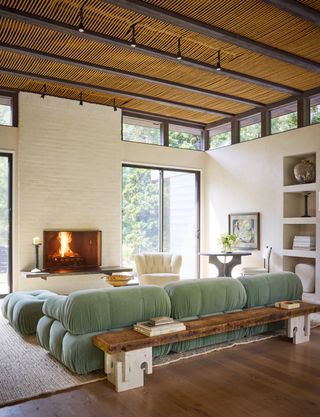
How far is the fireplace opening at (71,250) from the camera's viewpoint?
6895 mm

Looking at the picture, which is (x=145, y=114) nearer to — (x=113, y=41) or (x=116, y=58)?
(x=116, y=58)

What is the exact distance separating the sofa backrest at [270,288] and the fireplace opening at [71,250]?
3.54 meters

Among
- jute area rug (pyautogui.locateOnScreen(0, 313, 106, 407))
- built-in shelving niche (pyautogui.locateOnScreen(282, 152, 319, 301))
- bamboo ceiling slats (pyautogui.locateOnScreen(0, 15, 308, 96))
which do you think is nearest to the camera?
jute area rug (pyautogui.locateOnScreen(0, 313, 106, 407))

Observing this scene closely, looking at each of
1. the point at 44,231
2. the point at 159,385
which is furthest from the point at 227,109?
the point at 159,385

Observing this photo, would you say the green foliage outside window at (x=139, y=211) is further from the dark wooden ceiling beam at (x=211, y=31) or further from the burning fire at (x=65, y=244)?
the dark wooden ceiling beam at (x=211, y=31)

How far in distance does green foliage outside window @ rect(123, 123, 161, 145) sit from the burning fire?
7.47 feet

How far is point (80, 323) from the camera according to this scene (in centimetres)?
313

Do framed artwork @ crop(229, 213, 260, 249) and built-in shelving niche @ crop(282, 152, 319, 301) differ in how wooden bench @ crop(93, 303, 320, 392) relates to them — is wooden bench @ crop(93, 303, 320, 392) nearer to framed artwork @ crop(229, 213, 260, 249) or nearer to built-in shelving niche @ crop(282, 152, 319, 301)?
built-in shelving niche @ crop(282, 152, 319, 301)

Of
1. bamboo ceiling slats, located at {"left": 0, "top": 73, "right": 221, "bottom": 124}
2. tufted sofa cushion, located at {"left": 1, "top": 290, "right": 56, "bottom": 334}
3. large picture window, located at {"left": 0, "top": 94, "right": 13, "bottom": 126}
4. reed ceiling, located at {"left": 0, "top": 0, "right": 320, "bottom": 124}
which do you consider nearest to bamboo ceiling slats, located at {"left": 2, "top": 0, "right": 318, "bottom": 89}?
reed ceiling, located at {"left": 0, "top": 0, "right": 320, "bottom": 124}

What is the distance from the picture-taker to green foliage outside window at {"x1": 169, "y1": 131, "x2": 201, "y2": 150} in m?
8.60

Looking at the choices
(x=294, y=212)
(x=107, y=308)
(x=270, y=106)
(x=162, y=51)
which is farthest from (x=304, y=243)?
(x=107, y=308)

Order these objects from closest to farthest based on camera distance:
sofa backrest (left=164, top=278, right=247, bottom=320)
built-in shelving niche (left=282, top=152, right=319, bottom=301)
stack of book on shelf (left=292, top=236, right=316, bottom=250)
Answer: sofa backrest (left=164, top=278, right=247, bottom=320), stack of book on shelf (left=292, top=236, right=316, bottom=250), built-in shelving niche (left=282, top=152, right=319, bottom=301)

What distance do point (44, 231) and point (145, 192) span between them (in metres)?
2.28

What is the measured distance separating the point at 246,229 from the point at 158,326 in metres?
4.97
